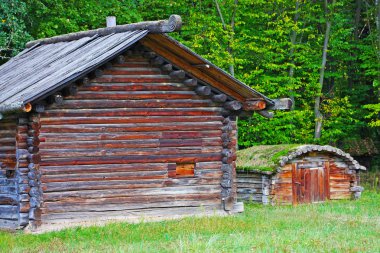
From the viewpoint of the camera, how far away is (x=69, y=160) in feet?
70.0

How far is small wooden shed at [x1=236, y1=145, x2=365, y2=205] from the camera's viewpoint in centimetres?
2900

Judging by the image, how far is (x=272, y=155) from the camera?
29.5m

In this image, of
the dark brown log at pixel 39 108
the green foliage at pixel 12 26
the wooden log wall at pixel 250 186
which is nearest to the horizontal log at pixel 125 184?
the dark brown log at pixel 39 108

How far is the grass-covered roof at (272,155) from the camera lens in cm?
2880

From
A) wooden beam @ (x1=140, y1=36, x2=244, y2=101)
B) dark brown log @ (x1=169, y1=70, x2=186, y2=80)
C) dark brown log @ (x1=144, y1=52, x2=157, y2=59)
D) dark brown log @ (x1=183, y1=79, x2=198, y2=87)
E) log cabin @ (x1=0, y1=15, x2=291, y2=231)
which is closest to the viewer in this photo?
log cabin @ (x1=0, y1=15, x2=291, y2=231)

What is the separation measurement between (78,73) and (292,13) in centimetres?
2160

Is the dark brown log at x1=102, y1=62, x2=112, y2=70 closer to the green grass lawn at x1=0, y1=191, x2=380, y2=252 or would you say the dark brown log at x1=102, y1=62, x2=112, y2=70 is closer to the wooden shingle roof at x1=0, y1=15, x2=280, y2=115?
the wooden shingle roof at x1=0, y1=15, x2=280, y2=115

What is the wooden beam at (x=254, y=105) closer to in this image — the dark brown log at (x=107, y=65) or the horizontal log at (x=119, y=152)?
the horizontal log at (x=119, y=152)

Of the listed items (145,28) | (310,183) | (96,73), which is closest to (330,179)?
(310,183)

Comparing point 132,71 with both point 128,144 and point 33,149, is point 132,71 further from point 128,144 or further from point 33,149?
point 33,149

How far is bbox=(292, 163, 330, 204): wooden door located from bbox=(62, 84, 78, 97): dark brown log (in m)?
10.2

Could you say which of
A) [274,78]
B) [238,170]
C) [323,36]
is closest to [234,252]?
[238,170]

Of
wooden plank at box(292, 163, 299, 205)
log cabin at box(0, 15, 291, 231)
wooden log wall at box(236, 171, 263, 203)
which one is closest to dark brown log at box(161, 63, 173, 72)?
log cabin at box(0, 15, 291, 231)

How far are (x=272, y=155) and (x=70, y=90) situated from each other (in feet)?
A: 33.2
